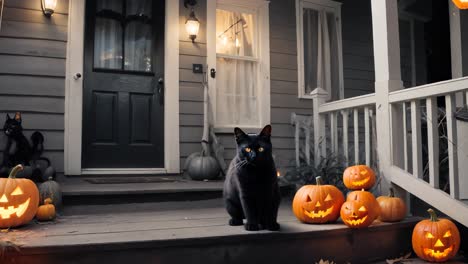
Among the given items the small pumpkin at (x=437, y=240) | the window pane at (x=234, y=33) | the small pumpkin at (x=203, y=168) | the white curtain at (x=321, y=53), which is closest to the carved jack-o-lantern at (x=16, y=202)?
the small pumpkin at (x=203, y=168)

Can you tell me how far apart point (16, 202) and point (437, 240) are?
2.57m

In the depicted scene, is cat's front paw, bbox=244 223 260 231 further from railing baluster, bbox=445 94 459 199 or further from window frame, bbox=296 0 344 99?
window frame, bbox=296 0 344 99

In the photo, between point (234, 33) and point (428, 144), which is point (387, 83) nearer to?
point (428, 144)

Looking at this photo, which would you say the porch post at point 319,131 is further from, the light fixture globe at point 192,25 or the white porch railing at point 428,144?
the light fixture globe at point 192,25

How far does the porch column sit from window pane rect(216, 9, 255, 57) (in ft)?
6.42

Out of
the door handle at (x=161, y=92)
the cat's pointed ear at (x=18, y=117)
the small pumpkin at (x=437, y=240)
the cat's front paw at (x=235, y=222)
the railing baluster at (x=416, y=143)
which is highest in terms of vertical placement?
the door handle at (x=161, y=92)

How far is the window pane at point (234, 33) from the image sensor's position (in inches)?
186

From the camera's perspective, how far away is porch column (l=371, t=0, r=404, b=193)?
9.85 ft

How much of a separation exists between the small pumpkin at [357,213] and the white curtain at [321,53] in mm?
2903

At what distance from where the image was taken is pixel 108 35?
4.19 meters

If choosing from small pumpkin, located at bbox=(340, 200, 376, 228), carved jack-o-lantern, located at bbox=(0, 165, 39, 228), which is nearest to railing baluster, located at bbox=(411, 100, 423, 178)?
small pumpkin, located at bbox=(340, 200, 376, 228)

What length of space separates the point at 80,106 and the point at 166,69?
1018 millimetres

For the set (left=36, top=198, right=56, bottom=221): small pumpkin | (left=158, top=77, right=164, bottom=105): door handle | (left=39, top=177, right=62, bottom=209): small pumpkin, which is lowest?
(left=36, top=198, right=56, bottom=221): small pumpkin

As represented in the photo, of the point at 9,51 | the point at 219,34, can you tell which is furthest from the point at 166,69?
the point at 9,51
